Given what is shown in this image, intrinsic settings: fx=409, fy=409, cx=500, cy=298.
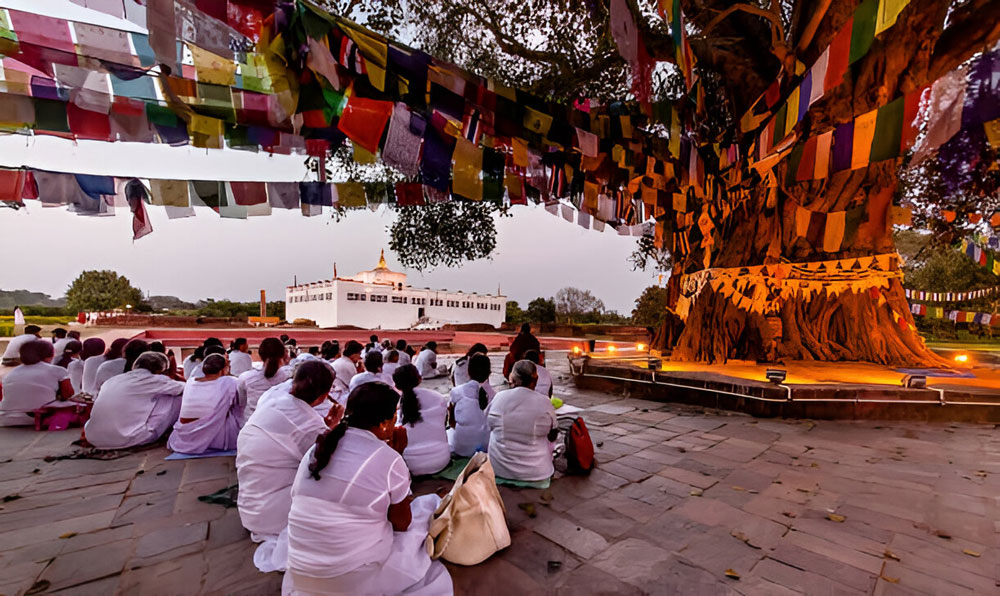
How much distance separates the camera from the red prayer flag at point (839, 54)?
167 inches

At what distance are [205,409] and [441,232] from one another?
735 centimetres

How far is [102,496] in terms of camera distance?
336 cm

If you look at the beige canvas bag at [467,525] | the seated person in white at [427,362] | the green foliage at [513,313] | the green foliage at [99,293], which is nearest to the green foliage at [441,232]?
the seated person in white at [427,362]

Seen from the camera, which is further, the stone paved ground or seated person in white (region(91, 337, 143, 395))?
seated person in white (region(91, 337, 143, 395))

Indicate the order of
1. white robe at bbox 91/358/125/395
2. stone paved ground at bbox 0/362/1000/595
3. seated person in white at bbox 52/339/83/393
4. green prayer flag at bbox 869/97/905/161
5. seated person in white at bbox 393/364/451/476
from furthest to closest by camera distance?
seated person in white at bbox 52/339/83/393, white robe at bbox 91/358/125/395, green prayer flag at bbox 869/97/905/161, seated person in white at bbox 393/364/451/476, stone paved ground at bbox 0/362/1000/595

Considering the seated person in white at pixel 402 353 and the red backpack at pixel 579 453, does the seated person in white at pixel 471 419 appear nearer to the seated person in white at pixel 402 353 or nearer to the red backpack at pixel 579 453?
the red backpack at pixel 579 453

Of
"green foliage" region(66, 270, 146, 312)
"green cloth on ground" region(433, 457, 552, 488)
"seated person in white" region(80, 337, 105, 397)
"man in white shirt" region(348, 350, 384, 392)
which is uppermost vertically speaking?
"green foliage" region(66, 270, 146, 312)

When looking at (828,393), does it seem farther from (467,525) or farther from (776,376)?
(467,525)

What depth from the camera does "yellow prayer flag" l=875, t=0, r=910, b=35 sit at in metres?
3.52

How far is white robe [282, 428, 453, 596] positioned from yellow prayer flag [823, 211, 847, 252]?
9.28 m

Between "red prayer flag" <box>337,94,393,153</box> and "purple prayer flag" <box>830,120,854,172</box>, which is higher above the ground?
"red prayer flag" <box>337,94,393,153</box>

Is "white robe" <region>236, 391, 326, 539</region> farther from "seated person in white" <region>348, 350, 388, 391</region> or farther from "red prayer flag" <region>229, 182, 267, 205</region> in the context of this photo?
"red prayer flag" <region>229, 182, 267, 205</region>

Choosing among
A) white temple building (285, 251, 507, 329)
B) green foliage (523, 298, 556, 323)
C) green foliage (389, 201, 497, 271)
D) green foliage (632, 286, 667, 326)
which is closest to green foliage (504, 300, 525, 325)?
white temple building (285, 251, 507, 329)

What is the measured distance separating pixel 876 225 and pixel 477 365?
920 cm
